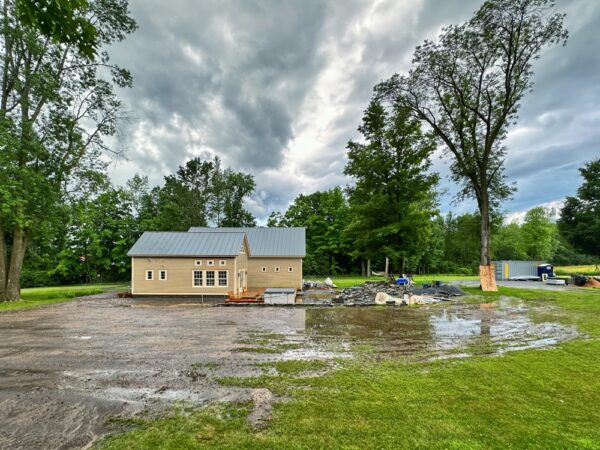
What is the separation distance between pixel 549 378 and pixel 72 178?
24.1 metres

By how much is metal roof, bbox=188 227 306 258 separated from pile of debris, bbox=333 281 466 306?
8.97 meters

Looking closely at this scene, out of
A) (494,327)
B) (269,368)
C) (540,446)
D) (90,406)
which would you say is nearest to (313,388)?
(269,368)

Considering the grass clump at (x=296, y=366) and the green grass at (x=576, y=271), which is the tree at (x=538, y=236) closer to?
the green grass at (x=576, y=271)

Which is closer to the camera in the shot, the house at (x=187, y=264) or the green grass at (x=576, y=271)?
the house at (x=187, y=264)

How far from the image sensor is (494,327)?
32.8 ft

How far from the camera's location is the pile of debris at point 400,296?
52.6ft

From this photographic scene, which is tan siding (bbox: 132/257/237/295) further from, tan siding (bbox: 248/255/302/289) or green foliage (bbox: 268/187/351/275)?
green foliage (bbox: 268/187/351/275)

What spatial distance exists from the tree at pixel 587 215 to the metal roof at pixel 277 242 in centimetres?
3639

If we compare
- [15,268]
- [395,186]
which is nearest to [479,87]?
[395,186]

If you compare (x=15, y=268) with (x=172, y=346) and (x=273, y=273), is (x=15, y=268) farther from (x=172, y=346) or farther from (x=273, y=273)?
(x=273, y=273)

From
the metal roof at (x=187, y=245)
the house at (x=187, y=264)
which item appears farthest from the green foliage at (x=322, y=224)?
the house at (x=187, y=264)

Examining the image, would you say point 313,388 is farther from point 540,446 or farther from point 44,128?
point 44,128

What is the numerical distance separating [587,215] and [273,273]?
4084 centimetres

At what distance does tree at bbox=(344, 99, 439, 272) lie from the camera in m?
22.8
